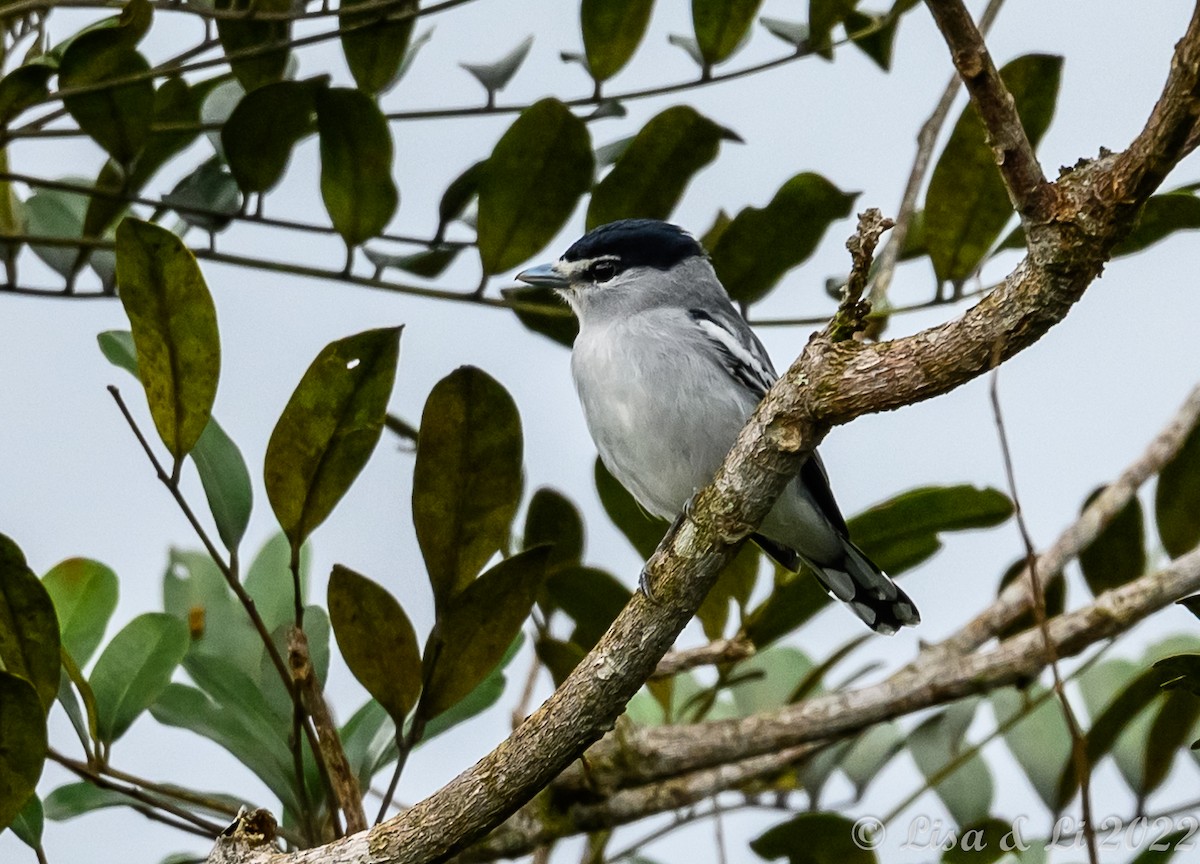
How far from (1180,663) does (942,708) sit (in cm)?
149

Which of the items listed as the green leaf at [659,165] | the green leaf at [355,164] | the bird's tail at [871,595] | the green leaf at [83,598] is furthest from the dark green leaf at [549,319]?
the green leaf at [83,598]

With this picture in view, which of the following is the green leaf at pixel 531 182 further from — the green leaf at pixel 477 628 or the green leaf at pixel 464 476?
the green leaf at pixel 477 628

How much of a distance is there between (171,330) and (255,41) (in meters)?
0.87

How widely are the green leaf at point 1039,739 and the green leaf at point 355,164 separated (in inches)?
64.3

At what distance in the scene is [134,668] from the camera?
2307 millimetres

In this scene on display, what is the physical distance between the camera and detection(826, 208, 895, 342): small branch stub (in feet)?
5.44

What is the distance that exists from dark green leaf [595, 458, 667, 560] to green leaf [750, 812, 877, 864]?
22.7 inches

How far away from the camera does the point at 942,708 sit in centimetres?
311

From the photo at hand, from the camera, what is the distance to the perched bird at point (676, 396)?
276cm

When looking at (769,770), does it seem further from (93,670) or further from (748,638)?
(93,670)

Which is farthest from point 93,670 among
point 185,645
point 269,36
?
point 269,36

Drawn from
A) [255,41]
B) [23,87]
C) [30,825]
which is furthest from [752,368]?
[30,825]

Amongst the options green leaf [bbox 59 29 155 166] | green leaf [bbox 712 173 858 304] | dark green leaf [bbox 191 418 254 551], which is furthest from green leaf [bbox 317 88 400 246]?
green leaf [bbox 712 173 858 304]

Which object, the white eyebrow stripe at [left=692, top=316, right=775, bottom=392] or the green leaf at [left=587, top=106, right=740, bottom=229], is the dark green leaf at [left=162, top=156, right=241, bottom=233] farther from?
the white eyebrow stripe at [left=692, top=316, right=775, bottom=392]
